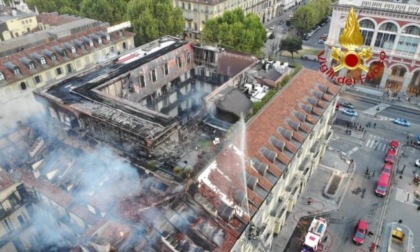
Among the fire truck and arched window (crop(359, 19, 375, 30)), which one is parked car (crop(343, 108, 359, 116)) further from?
the fire truck

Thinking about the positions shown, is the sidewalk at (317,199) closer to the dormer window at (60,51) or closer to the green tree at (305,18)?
the dormer window at (60,51)

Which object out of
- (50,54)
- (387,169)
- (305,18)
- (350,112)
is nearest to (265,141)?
(387,169)

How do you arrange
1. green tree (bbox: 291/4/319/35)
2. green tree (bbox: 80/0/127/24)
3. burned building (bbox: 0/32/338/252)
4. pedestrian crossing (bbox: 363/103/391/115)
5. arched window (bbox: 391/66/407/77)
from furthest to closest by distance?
green tree (bbox: 291/4/319/35)
green tree (bbox: 80/0/127/24)
arched window (bbox: 391/66/407/77)
pedestrian crossing (bbox: 363/103/391/115)
burned building (bbox: 0/32/338/252)

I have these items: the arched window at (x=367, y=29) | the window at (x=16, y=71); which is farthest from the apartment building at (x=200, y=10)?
the window at (x=16, y=71)

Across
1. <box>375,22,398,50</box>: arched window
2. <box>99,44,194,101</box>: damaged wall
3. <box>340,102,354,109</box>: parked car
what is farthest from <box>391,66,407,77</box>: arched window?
<box>99,44,194,101</box>: damaged wall

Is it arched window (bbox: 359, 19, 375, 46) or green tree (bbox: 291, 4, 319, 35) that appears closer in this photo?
arched window (bbox: 359, 19, 375, 46)

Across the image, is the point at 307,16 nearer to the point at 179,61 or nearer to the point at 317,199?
the point at 179,61
